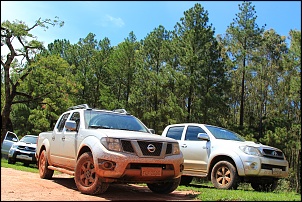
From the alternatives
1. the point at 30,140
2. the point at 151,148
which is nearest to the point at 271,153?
the point at 151,148

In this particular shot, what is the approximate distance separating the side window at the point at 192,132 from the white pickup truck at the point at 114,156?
2.66 m

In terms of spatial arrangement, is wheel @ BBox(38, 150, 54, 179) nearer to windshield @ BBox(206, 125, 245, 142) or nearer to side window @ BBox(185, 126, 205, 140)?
side window @ BBox(185, 126, 205, 140)

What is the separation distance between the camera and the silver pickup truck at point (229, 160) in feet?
28.9

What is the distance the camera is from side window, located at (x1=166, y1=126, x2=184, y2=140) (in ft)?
36.1

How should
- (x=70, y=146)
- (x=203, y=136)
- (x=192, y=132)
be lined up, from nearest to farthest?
(x=70, y=146) < (x=203, y=136) < (x=192, y=132)

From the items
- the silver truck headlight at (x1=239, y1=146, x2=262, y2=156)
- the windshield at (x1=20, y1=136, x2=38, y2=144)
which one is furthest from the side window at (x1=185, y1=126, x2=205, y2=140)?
the windshield at (x1=20, y1=136, x2=38, y2=144)

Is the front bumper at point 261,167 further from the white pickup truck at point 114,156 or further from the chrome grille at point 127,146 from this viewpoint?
the chrome grille at point 127,146

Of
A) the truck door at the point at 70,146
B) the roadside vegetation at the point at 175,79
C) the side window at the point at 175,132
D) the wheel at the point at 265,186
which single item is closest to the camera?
the truck door at the point at 70,146

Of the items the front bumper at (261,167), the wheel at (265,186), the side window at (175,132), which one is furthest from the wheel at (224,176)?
the side window at (175,132)

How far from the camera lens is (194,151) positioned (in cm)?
1019

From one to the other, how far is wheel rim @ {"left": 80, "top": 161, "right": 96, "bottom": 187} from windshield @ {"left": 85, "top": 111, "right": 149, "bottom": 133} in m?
1.11

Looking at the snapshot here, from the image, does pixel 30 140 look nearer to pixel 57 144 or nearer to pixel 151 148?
pixel 57 144

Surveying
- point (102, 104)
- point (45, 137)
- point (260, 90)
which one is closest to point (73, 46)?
point (102, 104)

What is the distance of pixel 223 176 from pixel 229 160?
46 centimetres
